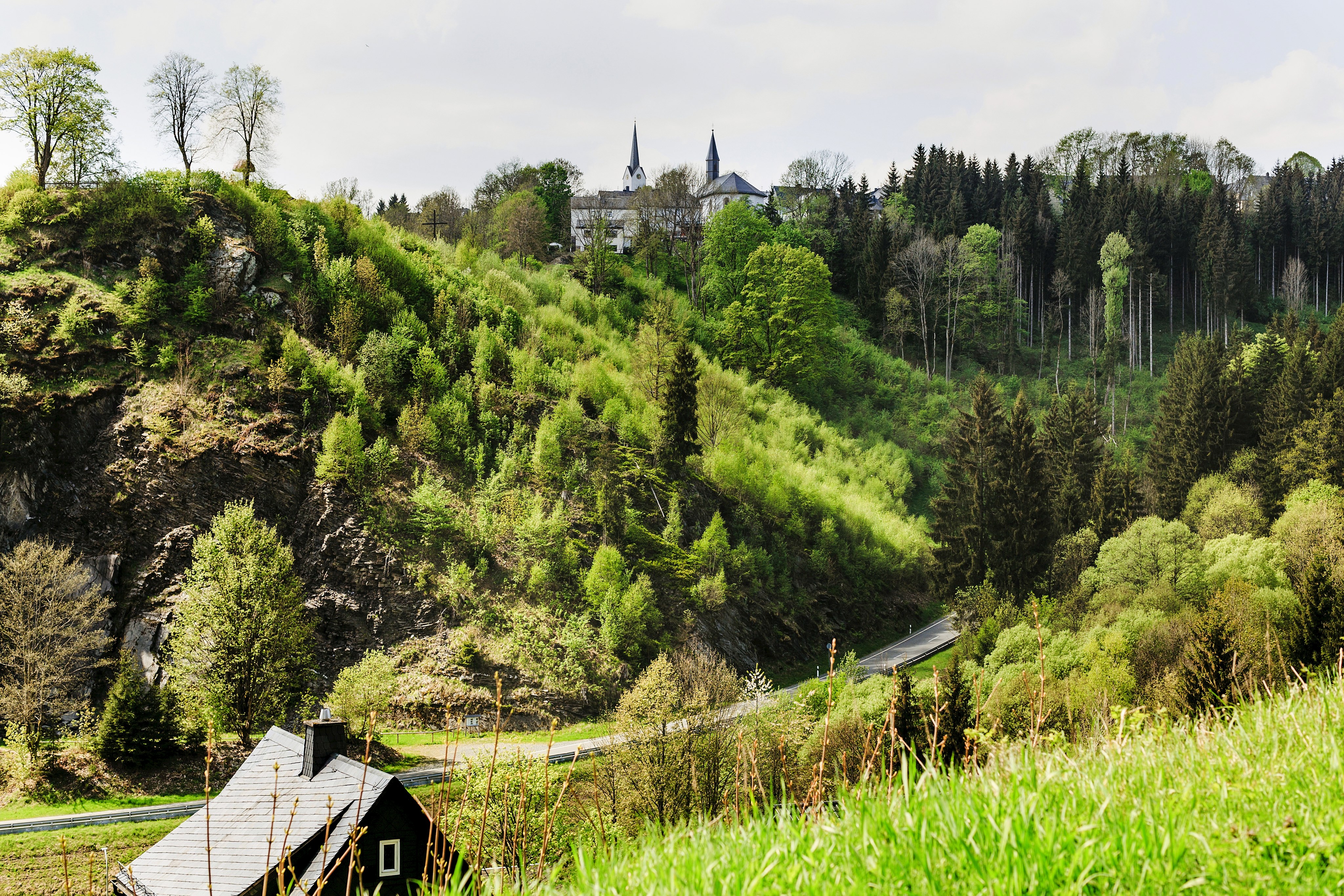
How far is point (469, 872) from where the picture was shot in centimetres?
334

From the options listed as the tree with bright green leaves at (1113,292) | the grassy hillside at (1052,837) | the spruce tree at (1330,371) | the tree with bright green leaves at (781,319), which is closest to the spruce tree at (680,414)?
the tree with bright green leaves at (781,319)

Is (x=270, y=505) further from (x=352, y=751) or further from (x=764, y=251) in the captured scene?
(x=764, y=251)

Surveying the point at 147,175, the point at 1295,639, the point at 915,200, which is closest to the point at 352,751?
the point at 1295,639

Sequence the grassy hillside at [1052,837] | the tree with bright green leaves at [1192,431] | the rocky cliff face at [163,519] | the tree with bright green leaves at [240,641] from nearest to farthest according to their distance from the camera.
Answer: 1. the grassy hillside at [1052,837]
2. the tree with bright green leaves at [240,641]
3. the rocky cliff face at [163,519]
4. the tree with bright green leaves at [1192,431]

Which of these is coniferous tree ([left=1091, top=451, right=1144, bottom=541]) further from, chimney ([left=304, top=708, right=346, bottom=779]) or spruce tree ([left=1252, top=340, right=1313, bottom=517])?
chimney ([left=304, top=708, right=346, bottom=779])

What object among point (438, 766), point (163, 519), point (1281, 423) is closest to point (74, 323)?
point (163, 519)

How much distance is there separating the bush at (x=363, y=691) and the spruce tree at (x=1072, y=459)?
32796mm

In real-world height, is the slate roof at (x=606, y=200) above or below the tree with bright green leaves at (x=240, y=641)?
above

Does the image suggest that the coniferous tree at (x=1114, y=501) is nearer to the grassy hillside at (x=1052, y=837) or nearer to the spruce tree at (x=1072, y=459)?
the spruce tree at (x=1072, y=459)

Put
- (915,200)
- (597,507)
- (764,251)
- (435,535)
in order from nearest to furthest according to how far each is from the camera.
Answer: (435,535)
(597,507)
(764,251)
(915,200)

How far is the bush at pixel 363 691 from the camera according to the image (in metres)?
27.5

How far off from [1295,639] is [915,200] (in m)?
82.4

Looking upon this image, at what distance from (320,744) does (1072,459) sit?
43700 mm

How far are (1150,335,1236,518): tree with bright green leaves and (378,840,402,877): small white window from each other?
44.9 metres
